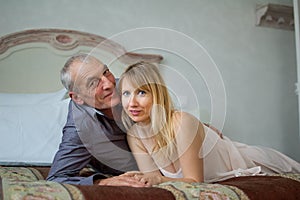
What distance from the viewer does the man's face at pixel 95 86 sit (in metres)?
1.44

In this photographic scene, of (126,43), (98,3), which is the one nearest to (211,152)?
(126,43)

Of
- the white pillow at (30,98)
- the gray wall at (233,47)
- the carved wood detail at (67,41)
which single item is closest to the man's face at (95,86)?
the white pillow at (30,98)

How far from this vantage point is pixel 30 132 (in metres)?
2.10

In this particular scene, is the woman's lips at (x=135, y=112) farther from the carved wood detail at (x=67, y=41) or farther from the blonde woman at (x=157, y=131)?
the carved wood detail at (x=67, y=41)

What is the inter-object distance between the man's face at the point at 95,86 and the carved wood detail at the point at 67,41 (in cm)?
129

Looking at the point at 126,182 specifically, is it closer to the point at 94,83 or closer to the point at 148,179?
the point at 148,179

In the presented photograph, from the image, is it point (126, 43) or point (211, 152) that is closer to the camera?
point (211, 152)

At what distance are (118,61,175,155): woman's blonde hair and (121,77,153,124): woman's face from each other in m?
0.01

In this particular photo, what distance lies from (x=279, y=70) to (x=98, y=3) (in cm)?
146

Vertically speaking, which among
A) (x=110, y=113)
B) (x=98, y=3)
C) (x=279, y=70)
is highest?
(x=98, y=3)

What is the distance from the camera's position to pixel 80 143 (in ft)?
4.58

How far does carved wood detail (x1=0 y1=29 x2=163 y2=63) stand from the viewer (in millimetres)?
2629

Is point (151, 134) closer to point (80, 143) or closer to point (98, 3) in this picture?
point (80, 143)

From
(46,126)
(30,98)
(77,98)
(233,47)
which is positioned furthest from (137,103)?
(233,47)
